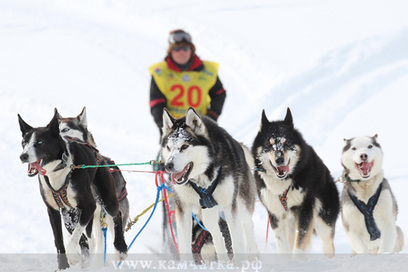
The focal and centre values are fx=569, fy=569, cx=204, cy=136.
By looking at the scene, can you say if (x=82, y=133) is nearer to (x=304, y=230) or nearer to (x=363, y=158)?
(x=304, y=230)

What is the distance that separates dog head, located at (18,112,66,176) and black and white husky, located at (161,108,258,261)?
0.67m

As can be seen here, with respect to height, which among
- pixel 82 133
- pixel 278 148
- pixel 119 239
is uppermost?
pixel 82 133

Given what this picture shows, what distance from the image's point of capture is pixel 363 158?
4230mm

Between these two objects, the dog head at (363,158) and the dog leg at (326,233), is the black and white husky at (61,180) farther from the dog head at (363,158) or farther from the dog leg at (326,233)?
the dog head at (363,158)

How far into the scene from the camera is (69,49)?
43.8 ft

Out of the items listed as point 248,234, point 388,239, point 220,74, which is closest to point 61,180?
point 248,234

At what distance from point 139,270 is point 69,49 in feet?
35.4

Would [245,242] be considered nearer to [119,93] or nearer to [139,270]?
[139,270]

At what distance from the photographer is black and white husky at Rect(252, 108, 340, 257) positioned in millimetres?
4016

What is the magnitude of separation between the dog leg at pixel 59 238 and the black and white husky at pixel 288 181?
58.1 inches

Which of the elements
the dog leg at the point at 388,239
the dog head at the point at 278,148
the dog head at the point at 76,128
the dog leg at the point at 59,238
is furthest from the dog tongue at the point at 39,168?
the dog leg at the point at 388,239

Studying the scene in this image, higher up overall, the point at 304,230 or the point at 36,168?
the point at 36,168

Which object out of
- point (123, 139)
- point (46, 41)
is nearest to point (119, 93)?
point (123, 139)

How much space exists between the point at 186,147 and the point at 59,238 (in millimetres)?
1026
